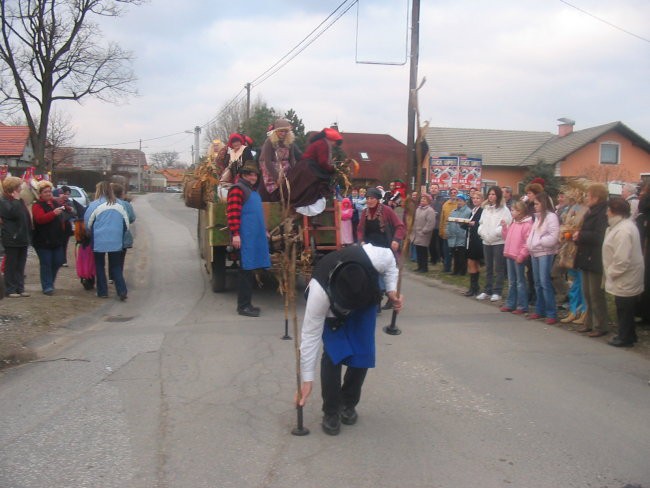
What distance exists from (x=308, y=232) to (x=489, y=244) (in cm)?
297

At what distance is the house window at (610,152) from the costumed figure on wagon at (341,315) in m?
38.6

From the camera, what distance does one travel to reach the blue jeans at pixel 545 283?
8.41 meters

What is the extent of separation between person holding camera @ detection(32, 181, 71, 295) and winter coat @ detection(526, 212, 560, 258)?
7101 millimetres

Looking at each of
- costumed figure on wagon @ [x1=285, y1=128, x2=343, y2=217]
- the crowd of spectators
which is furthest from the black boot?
costumed figure on wagon @ [x1=285, y1=128, x2=343, y2=217]

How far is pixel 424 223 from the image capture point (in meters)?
13.1

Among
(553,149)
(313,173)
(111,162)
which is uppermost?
(111,162)

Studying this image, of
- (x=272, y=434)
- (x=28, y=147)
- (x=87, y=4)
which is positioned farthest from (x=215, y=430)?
(x=28, y=147)

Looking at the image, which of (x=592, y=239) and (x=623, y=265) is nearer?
(x=623, y=265)

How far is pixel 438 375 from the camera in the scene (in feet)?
19.6

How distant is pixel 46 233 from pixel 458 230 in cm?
734

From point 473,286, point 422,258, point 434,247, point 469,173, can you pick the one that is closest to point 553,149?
point 469,173

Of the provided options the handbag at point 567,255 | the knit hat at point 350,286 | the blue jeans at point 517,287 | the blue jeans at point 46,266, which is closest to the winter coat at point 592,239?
the handbag at point 567,255

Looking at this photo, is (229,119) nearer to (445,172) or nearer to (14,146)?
(14,146)

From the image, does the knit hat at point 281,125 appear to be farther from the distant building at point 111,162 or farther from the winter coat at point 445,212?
the distant building at point 111,162
